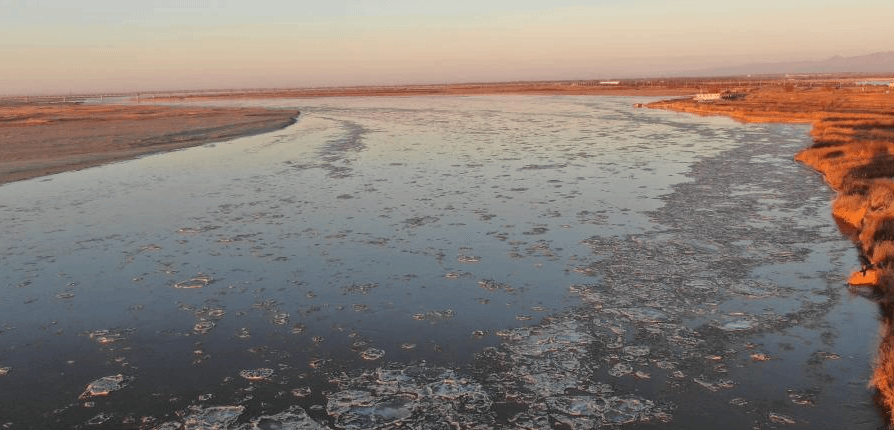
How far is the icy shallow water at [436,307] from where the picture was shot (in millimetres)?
5957

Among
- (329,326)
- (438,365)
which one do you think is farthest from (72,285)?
(438,365)

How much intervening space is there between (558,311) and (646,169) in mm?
12991

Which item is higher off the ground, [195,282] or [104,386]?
[195,282]

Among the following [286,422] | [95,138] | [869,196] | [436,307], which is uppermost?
[95,138]

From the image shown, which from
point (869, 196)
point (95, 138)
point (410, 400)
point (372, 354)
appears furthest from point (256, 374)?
point (95, 138)

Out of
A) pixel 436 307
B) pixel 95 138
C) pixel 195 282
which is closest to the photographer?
pixel 436 307

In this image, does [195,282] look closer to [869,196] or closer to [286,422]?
[286,422]

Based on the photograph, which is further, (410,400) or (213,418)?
(410,400)

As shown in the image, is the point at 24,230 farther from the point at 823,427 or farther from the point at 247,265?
the point at 823,427

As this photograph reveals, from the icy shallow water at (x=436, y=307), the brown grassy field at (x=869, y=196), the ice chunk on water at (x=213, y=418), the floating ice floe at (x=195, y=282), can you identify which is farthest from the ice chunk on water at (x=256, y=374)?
the brown grassy field at (x=869, y=196)

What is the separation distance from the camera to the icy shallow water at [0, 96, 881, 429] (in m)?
5.96

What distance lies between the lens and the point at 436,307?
854cm

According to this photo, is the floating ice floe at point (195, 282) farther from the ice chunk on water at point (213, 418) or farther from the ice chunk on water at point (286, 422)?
the ice chunk on water at point (286, 422)

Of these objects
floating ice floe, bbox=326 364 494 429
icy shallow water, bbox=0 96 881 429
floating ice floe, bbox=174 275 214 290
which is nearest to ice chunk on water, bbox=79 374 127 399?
icy shallow water, bbox=0 96 881 429
